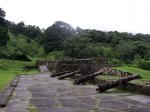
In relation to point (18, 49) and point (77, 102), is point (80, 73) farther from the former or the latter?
point (18, 49)

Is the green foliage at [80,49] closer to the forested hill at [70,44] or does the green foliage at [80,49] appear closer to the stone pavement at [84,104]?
the forested hill at [70,44]

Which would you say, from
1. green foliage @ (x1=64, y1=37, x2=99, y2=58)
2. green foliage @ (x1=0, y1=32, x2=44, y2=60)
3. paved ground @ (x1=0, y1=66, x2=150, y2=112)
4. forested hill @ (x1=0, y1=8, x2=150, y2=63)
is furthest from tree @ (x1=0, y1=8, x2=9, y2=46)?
paved ground @ (x1=0, y1=66, x2=150, y2=112)

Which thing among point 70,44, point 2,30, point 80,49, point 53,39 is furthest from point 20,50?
point 2,30

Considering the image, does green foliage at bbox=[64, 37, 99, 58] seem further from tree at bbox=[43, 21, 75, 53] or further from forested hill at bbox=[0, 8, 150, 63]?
tree at bbox=[43, 21, 75, 53]

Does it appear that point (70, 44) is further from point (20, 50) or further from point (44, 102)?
point (44, 102)

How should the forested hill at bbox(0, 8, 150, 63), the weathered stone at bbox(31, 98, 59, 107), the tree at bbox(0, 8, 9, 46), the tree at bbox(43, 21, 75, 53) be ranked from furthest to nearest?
the tree at bbox(43, 21, 75, 53) < the forested hill at bbox(0, 8, 150, 63) < the tree at bbox(0, 8, 9, 46) < the weathered stone at bbox(31, 98, 59, 107)

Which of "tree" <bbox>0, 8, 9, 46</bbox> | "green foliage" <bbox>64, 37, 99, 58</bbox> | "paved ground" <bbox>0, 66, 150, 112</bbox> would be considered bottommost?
"paved ground" <bbox>0, 66, 150, 112</bbox>

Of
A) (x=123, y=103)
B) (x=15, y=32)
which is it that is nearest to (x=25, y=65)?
(x=123, y=103)

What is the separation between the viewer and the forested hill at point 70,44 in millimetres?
44850

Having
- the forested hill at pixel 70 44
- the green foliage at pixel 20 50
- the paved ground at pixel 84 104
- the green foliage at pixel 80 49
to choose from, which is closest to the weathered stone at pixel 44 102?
the paved ground at pixel 84 104

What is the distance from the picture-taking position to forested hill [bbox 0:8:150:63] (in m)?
44.8

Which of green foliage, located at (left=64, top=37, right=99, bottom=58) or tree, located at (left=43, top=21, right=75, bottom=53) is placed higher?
tree, located at (left=43, top=21, right=75, bottom=53)

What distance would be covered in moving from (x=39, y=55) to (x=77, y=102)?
50.2 meters

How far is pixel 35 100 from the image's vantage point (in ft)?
32.1
